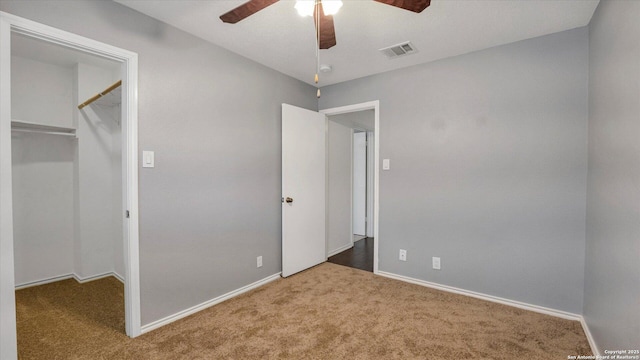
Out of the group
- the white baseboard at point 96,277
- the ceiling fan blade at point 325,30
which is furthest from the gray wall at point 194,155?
the white baseboard at point 96,277

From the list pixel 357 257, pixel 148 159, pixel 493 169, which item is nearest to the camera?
pixel 148 159

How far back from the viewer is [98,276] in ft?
10.4

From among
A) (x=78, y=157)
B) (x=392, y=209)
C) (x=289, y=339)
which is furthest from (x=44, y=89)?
A: (x=392, y=209)

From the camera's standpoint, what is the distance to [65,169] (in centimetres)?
314

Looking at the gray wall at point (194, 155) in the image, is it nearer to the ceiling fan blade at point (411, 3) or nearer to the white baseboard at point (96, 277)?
the white baseboard at point (96, 277)

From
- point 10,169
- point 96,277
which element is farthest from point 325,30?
point 96,277

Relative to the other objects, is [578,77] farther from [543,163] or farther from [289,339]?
[289,339]

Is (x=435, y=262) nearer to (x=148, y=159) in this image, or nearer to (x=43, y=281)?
(x=148, y=159)

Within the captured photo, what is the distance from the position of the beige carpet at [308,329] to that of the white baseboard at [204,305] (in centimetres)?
6

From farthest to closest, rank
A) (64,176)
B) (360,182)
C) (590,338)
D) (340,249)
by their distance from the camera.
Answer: (360,182) < (340,249) < (64,176) < (590,338)

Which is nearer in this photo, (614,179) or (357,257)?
(614,179)

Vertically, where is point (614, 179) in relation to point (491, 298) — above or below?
above

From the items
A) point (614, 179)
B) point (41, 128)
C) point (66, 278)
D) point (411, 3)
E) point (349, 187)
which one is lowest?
point (66, 278)

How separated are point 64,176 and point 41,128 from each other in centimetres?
57
